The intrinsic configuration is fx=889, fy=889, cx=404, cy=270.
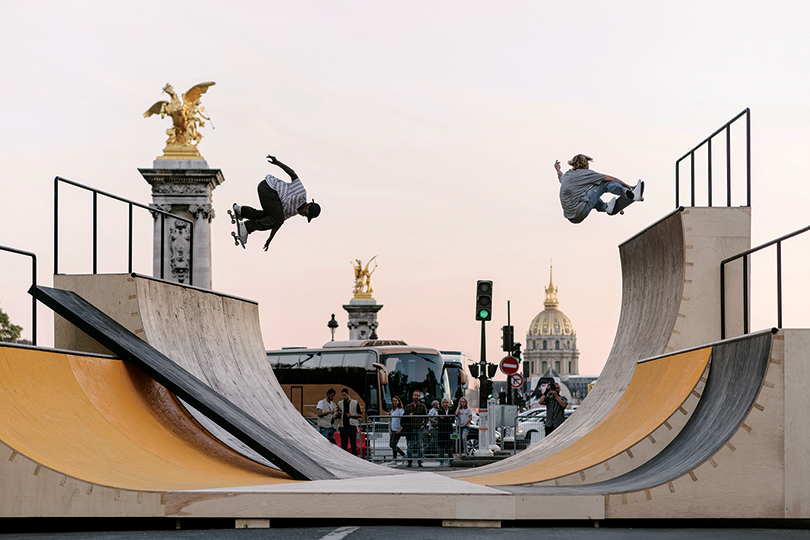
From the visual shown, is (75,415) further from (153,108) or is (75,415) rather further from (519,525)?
(153,108)

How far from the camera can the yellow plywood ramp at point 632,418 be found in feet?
26.2

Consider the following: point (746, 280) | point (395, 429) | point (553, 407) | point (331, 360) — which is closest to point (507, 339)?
point (331, 360)

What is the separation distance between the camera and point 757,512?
21.2ft

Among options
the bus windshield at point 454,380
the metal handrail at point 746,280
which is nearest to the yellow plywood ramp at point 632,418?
the metal handrail at point 746,280

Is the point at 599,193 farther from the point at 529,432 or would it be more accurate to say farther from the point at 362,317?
the point at 362,317

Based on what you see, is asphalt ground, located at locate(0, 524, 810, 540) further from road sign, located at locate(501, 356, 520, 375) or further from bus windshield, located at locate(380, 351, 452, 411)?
bus windshield, located at locate(380, 351, 452, 411)

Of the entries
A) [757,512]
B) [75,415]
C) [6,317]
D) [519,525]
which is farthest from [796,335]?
[6,317]

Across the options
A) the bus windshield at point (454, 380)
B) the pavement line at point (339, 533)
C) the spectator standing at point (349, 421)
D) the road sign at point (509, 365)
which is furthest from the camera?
the bus windshield at point (454, 380)

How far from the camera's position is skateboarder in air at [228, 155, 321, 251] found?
11.8 meters

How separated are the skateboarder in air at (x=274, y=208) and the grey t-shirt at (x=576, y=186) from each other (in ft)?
10.7

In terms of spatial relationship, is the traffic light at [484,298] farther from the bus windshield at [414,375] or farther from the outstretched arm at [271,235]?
the bus windshield at [414,375]

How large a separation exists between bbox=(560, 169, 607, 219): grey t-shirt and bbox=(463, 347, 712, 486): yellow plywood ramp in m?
2.08

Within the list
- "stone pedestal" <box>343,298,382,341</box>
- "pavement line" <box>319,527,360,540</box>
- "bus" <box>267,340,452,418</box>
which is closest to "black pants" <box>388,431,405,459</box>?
"bus" <box>267,340,452,418</box>

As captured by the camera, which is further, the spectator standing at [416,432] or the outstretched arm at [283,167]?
the spectator standing at [416,432]
